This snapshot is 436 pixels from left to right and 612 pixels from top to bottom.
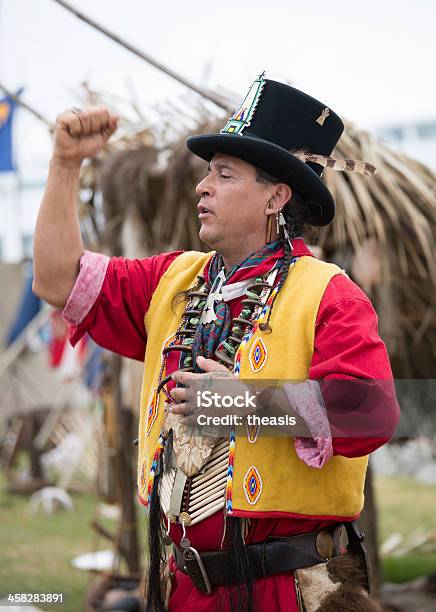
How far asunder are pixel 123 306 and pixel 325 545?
2.64ft

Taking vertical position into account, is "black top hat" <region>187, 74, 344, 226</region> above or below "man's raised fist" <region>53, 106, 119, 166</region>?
above

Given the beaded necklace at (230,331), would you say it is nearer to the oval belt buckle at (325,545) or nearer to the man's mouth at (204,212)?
the man's mouth at (204,212)

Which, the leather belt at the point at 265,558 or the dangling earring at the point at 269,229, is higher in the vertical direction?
the dangling earring at the point at 269,229

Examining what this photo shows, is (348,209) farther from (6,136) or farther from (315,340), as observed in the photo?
(6,136)

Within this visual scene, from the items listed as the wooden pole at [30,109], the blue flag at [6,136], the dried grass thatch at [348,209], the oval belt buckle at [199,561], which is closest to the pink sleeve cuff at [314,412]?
the oval belt buckle at [199,561]

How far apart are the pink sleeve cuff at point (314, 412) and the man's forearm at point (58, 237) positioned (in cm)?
69

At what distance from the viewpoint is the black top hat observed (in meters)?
2.22

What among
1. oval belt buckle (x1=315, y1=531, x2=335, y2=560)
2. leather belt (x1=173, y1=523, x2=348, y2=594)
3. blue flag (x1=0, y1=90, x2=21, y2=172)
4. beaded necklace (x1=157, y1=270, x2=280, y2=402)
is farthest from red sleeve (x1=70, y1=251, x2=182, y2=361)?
blue flag (x1=0, y1=90, x2=21, y2=172)

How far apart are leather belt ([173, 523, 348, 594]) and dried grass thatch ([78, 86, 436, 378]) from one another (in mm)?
2061

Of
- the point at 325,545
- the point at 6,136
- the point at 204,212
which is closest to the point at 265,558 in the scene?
the point at 325,545

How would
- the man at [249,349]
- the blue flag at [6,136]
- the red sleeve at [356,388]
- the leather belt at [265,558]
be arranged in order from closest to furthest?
the red sleeve at [356,388]
the man at [249,349]
the leather belt at [265,558]
the blue flag at [6,136]

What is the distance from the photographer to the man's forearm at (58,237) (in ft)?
7.41

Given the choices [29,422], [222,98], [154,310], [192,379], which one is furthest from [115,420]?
[29,422]

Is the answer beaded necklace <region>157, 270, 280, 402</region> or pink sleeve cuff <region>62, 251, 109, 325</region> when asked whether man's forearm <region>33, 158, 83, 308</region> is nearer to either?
pink sleeve cuff <region>62, 251, 109, 325</region>
